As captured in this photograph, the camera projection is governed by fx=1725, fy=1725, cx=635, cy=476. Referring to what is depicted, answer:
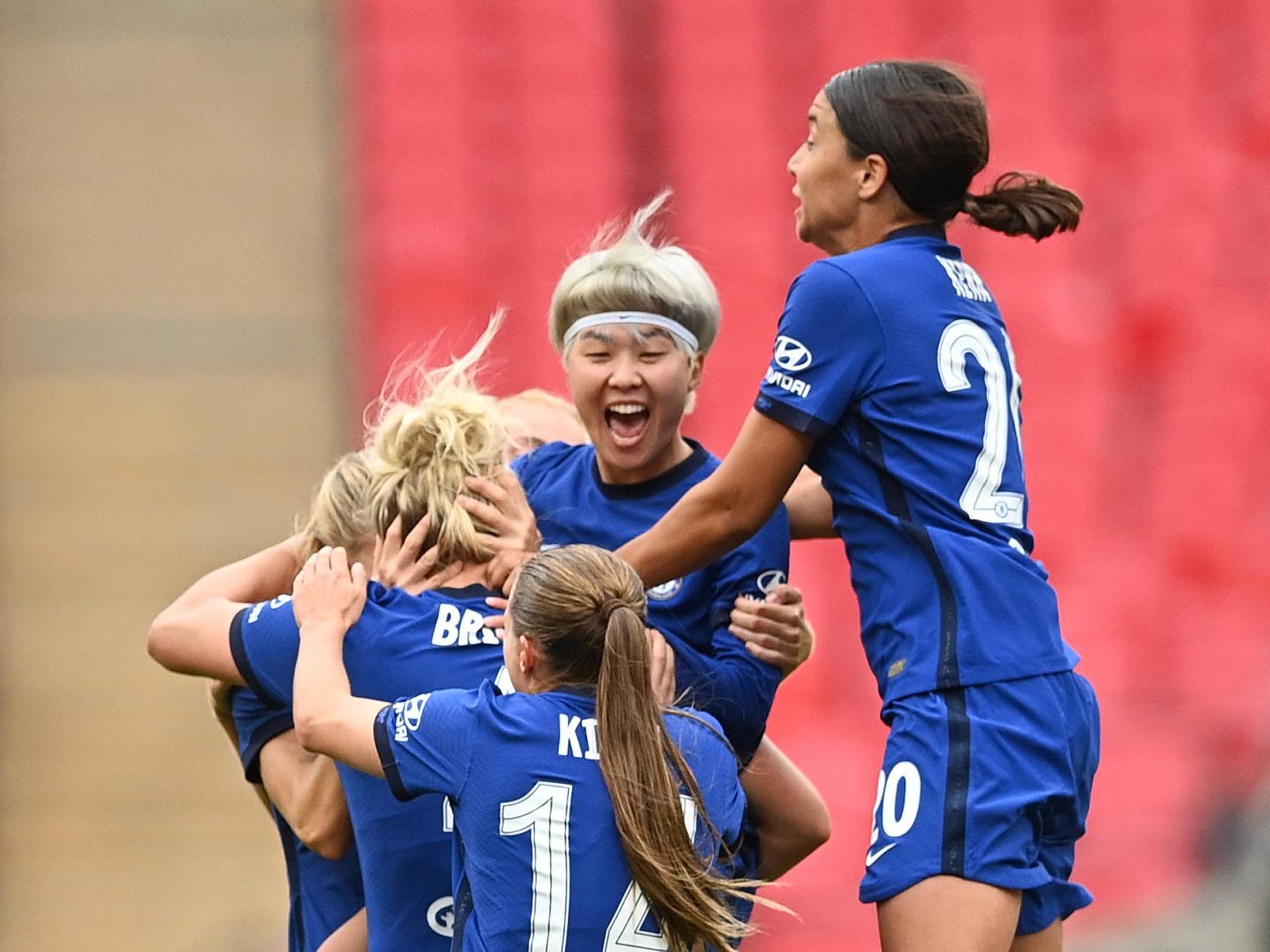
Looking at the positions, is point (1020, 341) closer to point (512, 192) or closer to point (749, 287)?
point (749, 287)

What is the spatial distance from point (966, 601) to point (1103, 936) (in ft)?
15.3

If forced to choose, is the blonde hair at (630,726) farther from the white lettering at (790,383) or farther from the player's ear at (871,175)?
the player's ear at (871,175)

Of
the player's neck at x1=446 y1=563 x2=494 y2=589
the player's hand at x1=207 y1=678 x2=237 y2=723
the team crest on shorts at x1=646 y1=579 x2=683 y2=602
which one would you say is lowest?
the player's hand at x1=207 y1=678 x2=237 y2=723

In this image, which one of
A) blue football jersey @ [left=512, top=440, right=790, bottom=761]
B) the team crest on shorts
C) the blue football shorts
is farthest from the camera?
the team crest on shorts

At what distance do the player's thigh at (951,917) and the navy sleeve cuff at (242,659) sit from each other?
3.40 ft

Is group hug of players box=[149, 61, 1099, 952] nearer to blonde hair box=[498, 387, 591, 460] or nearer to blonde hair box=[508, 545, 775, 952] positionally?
blonde hair box=[508, 545, 775, 952]

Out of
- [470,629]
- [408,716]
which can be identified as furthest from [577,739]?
[470,629]

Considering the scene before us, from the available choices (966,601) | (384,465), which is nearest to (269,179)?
(384,465)

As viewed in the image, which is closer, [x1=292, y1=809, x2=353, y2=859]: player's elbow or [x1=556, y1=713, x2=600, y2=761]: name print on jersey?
[x1=556, y1=713, x2=600, y2=761]: name print on jersey

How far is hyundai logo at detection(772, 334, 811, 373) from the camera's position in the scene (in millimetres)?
2686

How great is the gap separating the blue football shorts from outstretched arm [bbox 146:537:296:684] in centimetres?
107

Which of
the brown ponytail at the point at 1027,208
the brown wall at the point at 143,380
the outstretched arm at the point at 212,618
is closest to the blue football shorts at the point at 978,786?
the brown ponytail at the point at 1027,208

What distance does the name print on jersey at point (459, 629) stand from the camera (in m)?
2.68

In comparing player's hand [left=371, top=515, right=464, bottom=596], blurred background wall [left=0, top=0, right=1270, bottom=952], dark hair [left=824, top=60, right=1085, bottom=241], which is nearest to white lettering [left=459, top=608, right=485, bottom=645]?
player's hand [left=371, top=515, right=464, bottom=596]
